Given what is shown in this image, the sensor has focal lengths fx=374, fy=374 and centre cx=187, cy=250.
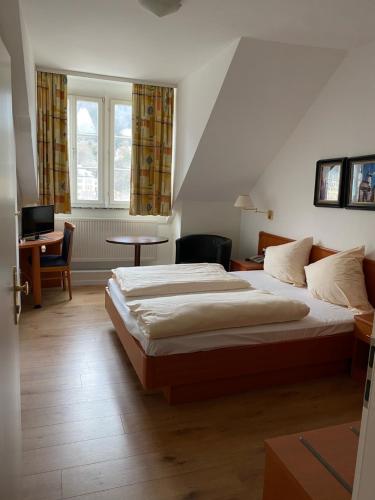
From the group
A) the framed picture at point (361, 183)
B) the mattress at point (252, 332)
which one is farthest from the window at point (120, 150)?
the framed picture at point (361, 183)

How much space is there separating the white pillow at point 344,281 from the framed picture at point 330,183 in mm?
566

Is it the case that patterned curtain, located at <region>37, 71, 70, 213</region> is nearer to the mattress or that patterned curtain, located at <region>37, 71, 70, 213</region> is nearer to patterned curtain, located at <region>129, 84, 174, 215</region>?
patterned curtain, located at <region>129, 84, 174, 215</region>

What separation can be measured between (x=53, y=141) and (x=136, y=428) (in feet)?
12.3

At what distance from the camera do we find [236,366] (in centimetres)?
249

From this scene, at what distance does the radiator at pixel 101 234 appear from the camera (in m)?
5.13

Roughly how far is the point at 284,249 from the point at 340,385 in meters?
1.56

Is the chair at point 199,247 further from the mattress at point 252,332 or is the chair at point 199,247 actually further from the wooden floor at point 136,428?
the wooden floor at point 136,428

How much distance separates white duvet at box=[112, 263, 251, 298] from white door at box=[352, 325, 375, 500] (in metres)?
2.44

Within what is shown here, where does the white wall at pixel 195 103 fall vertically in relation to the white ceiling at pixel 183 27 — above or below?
below

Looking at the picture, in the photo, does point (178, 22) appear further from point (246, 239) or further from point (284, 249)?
point (246, 239)

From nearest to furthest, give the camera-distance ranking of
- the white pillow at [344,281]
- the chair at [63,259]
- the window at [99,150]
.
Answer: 1. the white pillow at [344,281]
2. the chair at [63,259]
3. the window at [99,150]

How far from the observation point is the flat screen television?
163 inches

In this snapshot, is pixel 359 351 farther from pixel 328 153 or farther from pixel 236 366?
pixel 328 153

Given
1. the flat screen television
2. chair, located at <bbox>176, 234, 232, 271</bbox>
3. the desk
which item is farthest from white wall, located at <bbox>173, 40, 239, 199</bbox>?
the desk
